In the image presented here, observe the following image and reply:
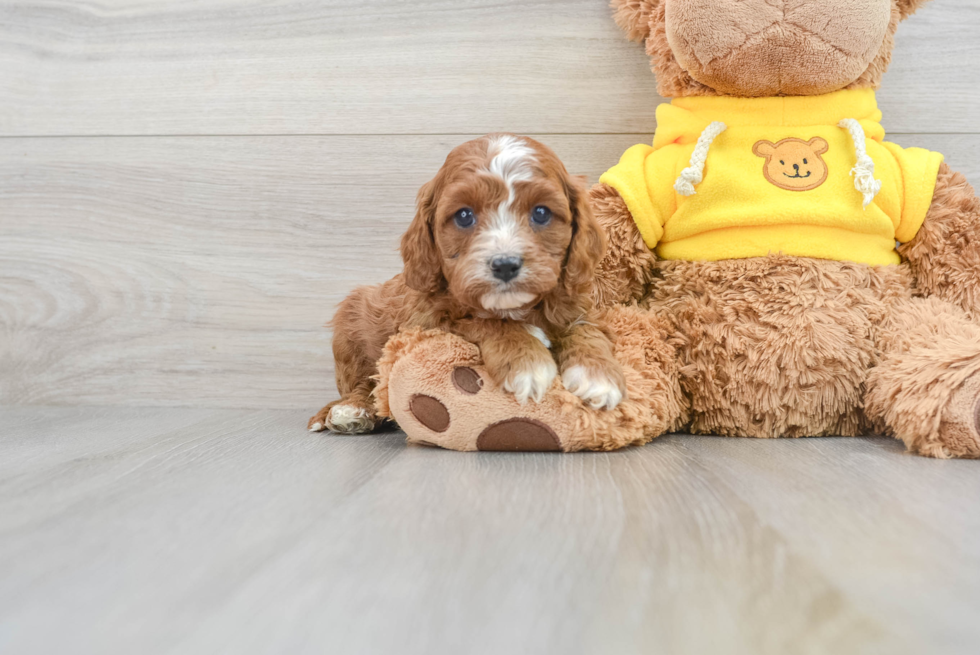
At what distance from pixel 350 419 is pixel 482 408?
1.62 feet

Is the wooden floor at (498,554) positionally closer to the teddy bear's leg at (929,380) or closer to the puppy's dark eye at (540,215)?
the teddy bear's leg at (929,380)

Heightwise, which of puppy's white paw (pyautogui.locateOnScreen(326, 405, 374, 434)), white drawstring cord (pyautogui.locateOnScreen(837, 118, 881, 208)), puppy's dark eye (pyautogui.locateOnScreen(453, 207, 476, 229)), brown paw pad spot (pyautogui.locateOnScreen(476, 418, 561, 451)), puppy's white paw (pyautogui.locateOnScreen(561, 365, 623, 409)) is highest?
white drawstring cord (pyautogui.locateOnScreen(837, 118, 881, 208))

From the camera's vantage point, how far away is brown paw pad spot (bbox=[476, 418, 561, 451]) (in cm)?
139

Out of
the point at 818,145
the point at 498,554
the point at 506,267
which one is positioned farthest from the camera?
the point at 818,145

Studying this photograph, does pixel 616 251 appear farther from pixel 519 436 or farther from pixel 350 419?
pixel 350 419

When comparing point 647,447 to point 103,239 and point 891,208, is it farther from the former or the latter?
point 103,239

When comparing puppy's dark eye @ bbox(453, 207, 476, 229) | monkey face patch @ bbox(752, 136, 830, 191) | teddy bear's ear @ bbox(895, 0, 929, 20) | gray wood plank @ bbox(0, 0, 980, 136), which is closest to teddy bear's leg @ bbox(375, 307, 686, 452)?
puppy's dark eye @ bbox(453, 207, 476, 229)

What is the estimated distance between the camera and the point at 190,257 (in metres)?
2.19

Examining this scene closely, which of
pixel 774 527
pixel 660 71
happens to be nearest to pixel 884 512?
pixel 774 527

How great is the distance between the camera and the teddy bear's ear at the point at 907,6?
5.42ft

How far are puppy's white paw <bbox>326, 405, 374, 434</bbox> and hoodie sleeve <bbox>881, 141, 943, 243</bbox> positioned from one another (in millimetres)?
1313

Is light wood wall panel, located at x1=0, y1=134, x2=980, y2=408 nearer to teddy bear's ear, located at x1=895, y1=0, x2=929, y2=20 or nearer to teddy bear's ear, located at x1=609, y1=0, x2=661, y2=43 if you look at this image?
teddy bear's ear, located at x1=609, y1=0, x2=661, y2=43

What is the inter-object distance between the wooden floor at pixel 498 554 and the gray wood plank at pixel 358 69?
42.6 inches

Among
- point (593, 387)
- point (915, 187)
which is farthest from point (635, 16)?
point (593, 387)
